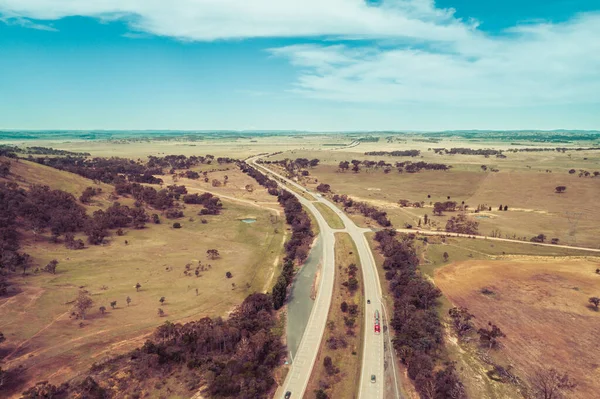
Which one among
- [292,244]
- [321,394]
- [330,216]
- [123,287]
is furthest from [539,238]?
[123,287]

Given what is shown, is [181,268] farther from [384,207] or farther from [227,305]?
[384,207]

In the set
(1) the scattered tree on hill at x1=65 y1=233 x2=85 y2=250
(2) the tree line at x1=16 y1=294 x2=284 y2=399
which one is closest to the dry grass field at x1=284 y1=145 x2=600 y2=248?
(2) the tree line at x1=16 y1=294 x2=284 y2=399

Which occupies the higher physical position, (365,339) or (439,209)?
(439,209)

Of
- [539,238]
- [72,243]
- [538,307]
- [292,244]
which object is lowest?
[538,307]

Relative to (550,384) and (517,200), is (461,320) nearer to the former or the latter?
(550,384)

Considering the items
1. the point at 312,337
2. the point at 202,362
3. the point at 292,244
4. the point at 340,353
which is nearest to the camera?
the point at 202,362

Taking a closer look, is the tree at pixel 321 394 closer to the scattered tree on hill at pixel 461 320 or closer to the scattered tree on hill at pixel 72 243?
the scattered tree on hill at pixel 461 320
